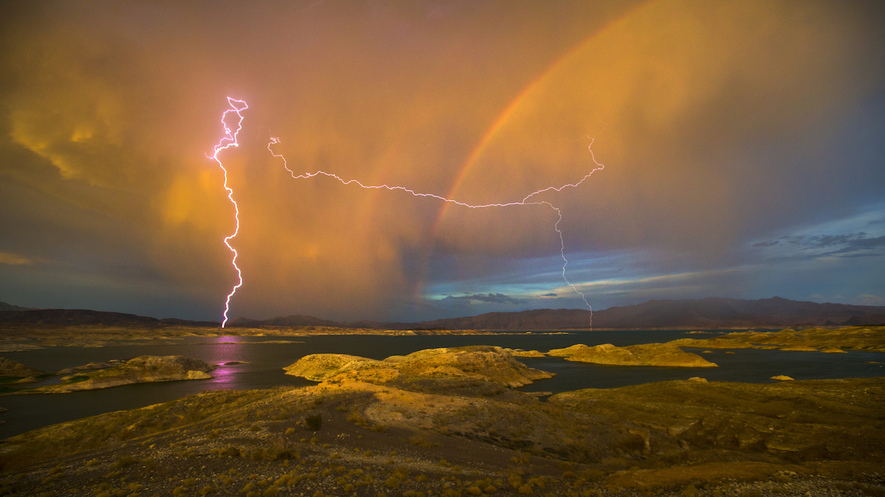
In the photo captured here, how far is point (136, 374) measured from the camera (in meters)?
60.3

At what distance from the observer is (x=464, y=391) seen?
38750mm

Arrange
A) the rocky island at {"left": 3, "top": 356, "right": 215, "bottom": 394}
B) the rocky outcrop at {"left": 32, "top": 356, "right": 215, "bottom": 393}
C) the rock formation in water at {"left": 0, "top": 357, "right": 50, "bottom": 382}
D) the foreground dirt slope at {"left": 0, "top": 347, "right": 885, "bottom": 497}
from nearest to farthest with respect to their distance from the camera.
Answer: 1. the foreground dirt slope at {"left": 0, "top": 347, "right": 885, "bottom": 497}
2. the rocky island at {"left": 3, "top": 356, "right": 215, "bottom": 394}
3. the rocky outcrop at {"left": 32, "top": 356, "right": 215, "bottom": 393}
4. the rock formation in water at {"left": 0, "top": 357, "right": 50, "bottom": 382}

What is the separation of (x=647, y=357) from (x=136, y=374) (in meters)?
106

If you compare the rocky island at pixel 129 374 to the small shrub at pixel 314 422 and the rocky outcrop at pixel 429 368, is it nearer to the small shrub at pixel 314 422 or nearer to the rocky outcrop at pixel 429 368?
the rocky outcrop at pixel 429 368

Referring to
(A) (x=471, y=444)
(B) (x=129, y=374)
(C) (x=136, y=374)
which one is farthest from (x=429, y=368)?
(B) (x=129, y=374)

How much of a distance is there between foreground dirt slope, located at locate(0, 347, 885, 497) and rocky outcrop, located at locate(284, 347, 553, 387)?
3.76 metres

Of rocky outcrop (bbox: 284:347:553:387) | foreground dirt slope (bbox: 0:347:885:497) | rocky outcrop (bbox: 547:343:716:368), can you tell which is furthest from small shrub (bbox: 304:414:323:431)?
rocky outcrop (bbox: 547:343:716:368)

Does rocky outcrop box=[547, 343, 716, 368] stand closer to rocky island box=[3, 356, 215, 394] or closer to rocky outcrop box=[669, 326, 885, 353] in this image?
rocky outcrop box=[669, 326, 885, 353]

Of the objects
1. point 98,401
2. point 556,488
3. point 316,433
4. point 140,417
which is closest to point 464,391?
point 316,433

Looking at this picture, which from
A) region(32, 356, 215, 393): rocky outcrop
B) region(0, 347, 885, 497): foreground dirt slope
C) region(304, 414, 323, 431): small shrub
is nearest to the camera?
region(0, 347, 885, 497): foreground dirt slope

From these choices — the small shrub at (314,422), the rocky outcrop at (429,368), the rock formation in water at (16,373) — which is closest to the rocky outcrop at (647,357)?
the rocky outcrop at (429,368)

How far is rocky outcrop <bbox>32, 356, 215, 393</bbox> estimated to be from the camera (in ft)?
176

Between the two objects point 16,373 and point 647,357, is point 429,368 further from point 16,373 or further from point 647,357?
point 16,373

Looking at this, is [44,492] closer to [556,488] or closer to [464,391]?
[556,488]
